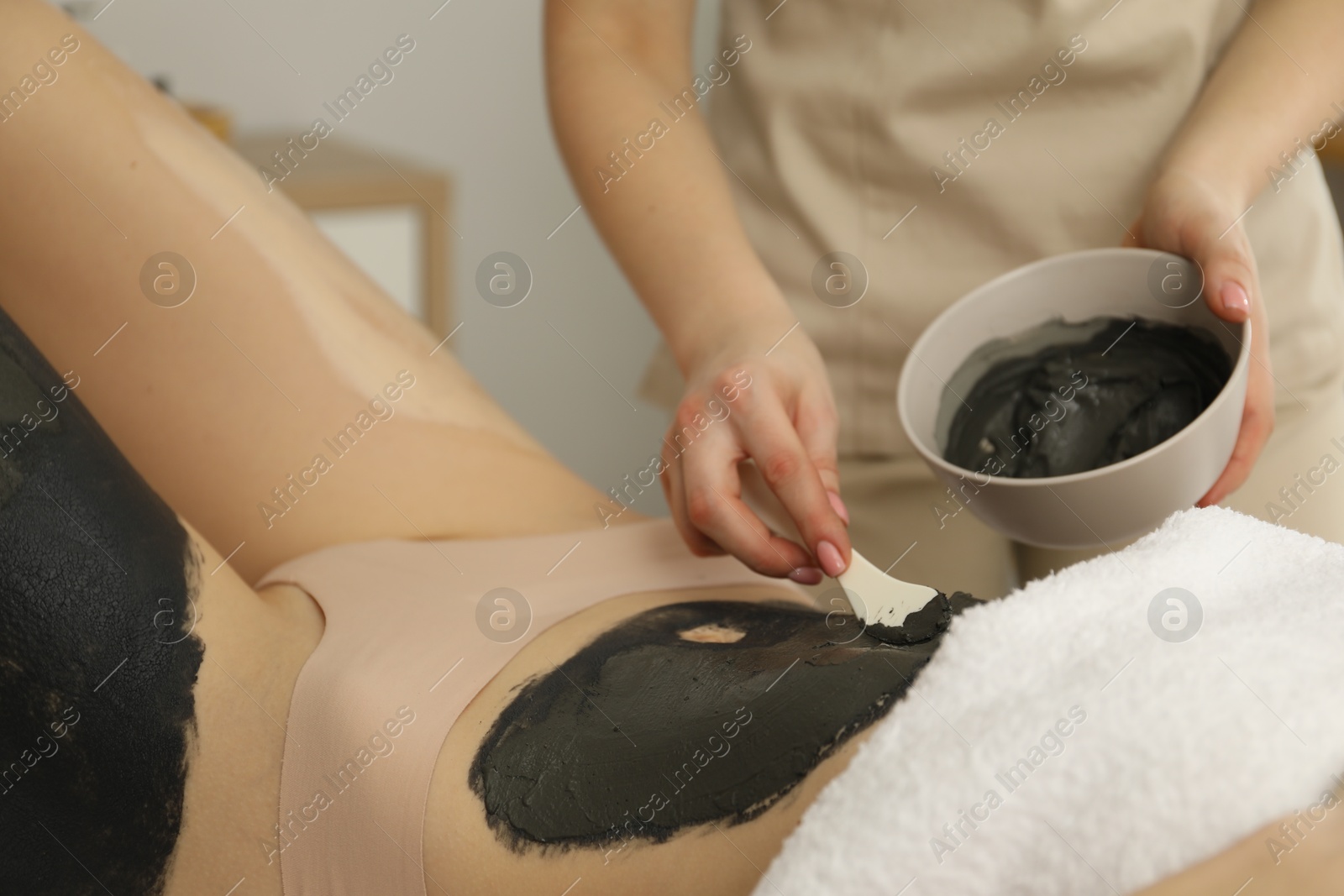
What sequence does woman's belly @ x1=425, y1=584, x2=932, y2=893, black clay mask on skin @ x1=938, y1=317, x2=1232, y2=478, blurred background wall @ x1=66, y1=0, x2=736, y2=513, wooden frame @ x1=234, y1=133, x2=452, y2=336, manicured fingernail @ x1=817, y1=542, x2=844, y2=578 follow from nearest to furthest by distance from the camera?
woman's belly @ x1=425, y1=584, x2=932, y2=893 < manicured fingernail @ x1=817, y1=542, x2=844, y2=578 < black clay mask on skin @ x1=938, y1=317, x2=1232, y2=478 < wooden frame @ x1=234, y1=133, x2=452, y2=336 < blurred background wall @ x1=66, y1=0, x2=736, y2=513

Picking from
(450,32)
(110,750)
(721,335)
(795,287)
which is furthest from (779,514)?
(450,32)

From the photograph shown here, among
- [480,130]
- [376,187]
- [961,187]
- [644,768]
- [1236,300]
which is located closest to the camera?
[644,768]

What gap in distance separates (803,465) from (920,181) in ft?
1.18

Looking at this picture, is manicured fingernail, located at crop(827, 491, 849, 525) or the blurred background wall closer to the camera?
manicured fingernail, located at crop(827, 491, 849, 525)

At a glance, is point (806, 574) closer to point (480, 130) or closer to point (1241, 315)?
point (1241, 315)

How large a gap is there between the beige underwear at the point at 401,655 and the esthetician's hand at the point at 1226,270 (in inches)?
11.4

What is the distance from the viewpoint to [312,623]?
0.63 m

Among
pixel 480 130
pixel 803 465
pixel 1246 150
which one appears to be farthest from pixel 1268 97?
pixel 480 130

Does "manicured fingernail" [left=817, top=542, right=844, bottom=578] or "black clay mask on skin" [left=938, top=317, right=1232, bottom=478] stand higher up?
"manicured fingernail" [left=817, top=542, right=844, bottom=578]

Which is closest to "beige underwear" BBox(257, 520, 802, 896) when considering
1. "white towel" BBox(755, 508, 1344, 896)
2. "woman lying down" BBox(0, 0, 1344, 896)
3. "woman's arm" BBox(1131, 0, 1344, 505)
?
"woman lying down" BBox(0, 0, 1344, 896)

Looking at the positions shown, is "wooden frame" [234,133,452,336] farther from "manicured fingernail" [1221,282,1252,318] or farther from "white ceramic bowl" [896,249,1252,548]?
"manicured fingernail" [1221,282,1252,318]

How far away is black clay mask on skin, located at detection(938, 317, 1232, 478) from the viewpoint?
0.69 meters

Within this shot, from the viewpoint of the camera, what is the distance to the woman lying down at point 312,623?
1.61 feet

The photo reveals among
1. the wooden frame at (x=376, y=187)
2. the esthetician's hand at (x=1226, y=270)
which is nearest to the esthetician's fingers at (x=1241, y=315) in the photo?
the esthetician's hand at (x=1226, y=270)
